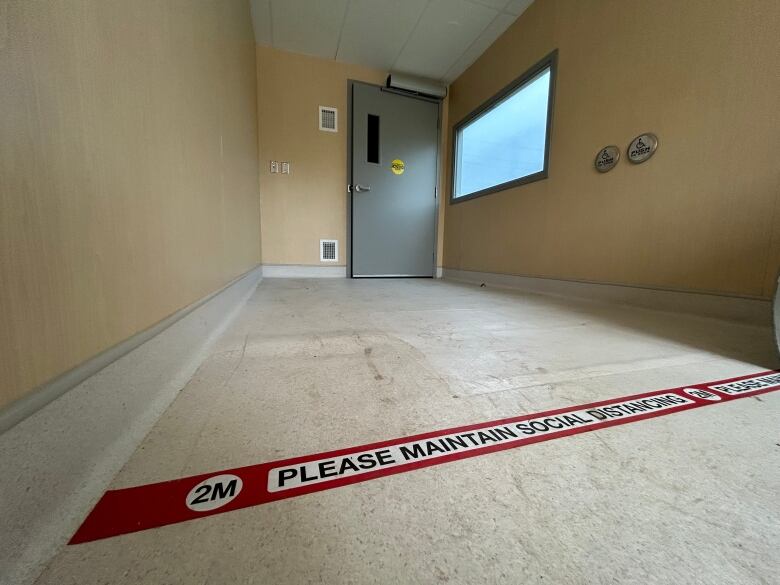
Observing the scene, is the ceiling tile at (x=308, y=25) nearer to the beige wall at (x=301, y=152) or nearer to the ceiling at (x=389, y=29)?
the ceiling at (x=389, y=29)

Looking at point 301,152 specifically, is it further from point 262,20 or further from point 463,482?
point 463,482

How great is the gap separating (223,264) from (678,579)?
5.34 feet

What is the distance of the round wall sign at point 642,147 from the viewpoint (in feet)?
5.53

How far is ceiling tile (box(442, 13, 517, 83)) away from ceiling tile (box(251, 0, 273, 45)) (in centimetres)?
199

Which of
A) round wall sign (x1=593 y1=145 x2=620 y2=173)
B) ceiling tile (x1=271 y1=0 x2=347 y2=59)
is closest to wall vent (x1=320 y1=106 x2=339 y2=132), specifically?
ceiling tile (x1=271 y1=0 x2=347 y2=59)

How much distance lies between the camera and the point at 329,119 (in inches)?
134

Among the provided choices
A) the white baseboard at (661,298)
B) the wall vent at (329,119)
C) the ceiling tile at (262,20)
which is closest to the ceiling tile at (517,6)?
the wall vent at (329,119)

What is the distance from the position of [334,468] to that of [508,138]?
330 cm

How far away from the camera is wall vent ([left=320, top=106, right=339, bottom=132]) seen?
3.38m

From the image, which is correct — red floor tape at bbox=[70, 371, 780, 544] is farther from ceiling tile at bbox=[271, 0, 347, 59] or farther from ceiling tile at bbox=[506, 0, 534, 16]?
ceiling tile at bbox=[271, 0, 347, 59]

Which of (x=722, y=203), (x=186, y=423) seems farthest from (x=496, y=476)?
(x=722, y=203)

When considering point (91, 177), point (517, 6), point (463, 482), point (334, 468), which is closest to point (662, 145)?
point (517, 6)

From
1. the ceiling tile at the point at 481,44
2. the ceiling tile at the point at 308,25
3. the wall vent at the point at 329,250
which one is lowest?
the wall vent at the point at 329,250

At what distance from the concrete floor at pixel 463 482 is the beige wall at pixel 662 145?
83 cm
